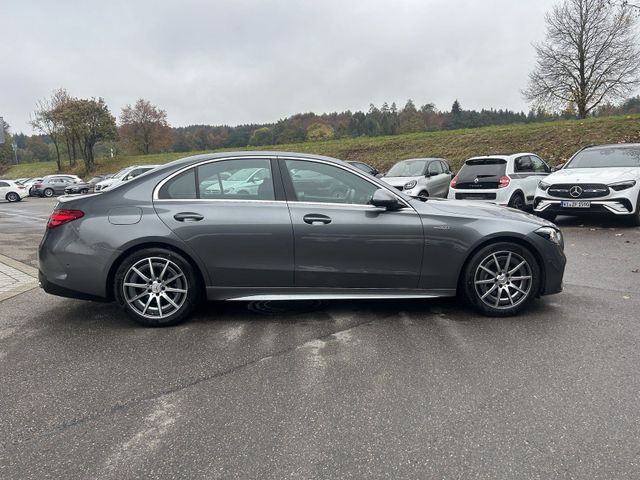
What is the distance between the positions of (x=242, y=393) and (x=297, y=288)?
1434 mm

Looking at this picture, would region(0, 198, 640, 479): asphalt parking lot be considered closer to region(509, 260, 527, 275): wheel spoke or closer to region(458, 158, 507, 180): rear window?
region(509, 260, 527, 275): wheel spoke

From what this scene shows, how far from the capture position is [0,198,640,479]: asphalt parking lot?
2395mm

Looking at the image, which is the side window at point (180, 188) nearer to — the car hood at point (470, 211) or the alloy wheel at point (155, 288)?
the alloy wheel at point (155, 288)

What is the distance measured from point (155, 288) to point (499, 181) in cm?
895

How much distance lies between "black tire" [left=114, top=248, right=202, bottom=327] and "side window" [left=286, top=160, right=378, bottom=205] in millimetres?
1243

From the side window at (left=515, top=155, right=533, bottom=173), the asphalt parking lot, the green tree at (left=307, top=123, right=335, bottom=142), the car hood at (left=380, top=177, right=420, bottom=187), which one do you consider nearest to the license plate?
the side window at (left=515, top=155, right=533, bottom=173)

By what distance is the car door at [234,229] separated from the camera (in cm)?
427

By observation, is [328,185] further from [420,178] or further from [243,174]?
[420,178]

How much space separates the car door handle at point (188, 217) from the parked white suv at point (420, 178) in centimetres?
878

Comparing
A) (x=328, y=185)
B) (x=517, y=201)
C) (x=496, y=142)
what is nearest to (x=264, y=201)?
(x=328, y=185)

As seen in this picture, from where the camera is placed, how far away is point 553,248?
179 inches

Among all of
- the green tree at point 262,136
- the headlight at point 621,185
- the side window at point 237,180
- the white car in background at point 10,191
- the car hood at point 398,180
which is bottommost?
the white car in background at point 10,191

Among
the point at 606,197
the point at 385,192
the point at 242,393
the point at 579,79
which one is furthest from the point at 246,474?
the point at 579,79

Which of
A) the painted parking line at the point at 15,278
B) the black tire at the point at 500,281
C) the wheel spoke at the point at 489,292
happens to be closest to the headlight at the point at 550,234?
the black tire at the point at 500,281
